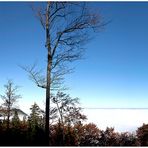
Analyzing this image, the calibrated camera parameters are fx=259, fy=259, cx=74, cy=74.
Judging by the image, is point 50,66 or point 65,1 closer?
point 50,66

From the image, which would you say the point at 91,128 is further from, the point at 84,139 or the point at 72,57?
the point at 72,57

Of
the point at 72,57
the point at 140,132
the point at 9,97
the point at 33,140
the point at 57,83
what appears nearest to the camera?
the point at 33,140

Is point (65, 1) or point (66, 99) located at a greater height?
point (65, 1)

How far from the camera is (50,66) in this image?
1091 centimetres

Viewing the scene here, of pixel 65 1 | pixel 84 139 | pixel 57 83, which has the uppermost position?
pixel 65 1

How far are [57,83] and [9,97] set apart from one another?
19.0 metres

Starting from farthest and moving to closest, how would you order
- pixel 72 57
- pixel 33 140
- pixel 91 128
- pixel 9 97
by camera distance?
pixel 91 128, pixel 9 97, pixel 72 57, pixel 33 140

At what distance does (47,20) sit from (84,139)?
1875 inches

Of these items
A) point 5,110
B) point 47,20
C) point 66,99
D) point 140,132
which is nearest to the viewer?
point 47,20

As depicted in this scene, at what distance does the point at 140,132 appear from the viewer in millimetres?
54219

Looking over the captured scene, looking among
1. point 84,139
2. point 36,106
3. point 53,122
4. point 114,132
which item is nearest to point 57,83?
point 53,122

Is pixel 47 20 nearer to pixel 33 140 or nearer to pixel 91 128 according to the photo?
pixel 33 140

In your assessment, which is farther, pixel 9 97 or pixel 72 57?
pixel 9 97

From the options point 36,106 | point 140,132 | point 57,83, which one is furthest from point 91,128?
point 57,83
